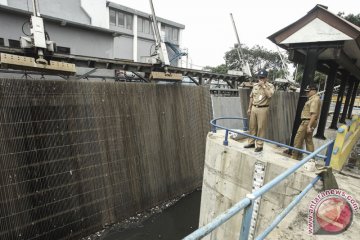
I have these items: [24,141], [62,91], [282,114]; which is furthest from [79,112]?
[282,114]

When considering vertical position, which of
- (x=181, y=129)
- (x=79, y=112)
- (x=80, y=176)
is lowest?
(x=80, y=176)

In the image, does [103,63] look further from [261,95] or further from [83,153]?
[261,95]

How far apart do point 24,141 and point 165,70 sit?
5.32 meters

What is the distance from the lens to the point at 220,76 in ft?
44.9

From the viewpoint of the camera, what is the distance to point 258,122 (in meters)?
6.20

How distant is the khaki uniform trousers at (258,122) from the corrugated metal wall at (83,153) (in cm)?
391

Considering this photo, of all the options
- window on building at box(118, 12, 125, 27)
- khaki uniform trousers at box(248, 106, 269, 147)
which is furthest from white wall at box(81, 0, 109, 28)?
khaki uniform trousers at box(248, 106, 269, 147)

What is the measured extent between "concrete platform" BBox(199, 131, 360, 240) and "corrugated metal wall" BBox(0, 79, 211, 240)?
2.68 meters

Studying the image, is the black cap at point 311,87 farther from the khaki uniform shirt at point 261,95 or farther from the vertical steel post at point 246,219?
the vertical steel post at point 246,219

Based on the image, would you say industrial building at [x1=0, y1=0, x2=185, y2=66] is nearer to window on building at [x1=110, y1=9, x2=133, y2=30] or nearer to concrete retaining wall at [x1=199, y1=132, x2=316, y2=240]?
window on building at [x1=110, y1=9, x2=133, y2=30]

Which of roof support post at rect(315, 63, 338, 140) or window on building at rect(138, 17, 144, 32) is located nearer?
roof support post at rect(315, 63, 338, 140)

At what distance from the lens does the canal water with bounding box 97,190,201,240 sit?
763 centimetres

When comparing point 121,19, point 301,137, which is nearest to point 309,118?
point 301,137

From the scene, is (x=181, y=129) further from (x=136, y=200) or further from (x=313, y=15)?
(x=313, y=15)
